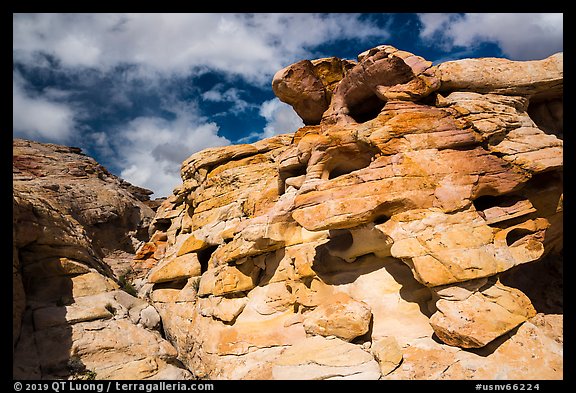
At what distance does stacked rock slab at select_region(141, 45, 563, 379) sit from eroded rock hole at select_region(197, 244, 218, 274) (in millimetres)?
2223

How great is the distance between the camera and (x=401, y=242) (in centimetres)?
1061

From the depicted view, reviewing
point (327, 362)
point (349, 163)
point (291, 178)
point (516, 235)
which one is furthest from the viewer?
point (291, 178)

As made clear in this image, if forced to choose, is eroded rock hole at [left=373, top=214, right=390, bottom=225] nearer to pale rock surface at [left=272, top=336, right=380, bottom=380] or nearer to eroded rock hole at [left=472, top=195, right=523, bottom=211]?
eroded rock hole at [left=472, top=195, right=523, bottom=211]

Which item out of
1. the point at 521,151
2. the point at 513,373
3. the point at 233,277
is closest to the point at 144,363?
the point at 233,277

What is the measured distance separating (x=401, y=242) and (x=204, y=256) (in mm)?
13474

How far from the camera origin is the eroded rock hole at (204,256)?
19.8 meters

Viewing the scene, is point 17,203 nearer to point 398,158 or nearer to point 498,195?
point 398,158

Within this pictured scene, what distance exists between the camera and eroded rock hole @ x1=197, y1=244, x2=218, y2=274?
19.8 m

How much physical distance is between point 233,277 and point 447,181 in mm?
10704

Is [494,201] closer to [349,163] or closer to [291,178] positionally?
[349,163]

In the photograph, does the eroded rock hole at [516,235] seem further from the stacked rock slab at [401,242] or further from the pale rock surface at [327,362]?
the pale rock surface at [327,362]

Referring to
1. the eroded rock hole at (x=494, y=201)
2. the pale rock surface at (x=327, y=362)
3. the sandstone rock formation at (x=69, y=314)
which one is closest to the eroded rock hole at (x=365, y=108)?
the eroded rock hole at (x=494, y=201)


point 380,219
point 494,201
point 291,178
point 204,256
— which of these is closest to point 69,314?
point 204,256

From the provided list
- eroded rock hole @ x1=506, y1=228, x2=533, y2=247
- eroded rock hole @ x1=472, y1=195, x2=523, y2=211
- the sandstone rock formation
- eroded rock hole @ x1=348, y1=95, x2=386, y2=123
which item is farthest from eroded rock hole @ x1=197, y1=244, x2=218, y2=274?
eroded rock hole @ x1=506, y1=228, x2=533, y2=247
